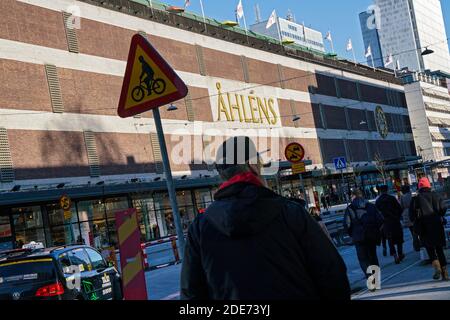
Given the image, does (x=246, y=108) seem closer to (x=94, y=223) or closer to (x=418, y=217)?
(x=94, y=223)

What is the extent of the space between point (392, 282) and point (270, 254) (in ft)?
30.3

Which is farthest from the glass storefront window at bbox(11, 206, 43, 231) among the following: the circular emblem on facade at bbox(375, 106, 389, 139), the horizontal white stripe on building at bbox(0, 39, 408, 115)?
the circular emblem on facade at bbox(375, 106, 389, 139)

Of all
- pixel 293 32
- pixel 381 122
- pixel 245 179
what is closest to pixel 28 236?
pixel 245 179

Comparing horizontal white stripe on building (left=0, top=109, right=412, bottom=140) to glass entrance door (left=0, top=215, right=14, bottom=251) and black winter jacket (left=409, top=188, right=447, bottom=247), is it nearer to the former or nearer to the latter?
glass entrance door (left=0, top=215, right=14, bottom=251)

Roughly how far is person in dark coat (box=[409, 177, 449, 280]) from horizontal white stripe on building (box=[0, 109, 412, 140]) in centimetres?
2854

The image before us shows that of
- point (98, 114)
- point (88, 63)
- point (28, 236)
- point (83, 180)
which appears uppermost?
point (88, 63)

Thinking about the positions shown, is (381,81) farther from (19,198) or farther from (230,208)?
(230,208)

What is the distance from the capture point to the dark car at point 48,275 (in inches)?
415

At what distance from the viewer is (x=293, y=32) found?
172375 millimetres

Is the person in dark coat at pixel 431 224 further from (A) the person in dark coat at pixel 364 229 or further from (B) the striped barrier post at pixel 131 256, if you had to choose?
(B) the striped barrier post at pixel 131 256

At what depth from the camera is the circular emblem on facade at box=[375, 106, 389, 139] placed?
272ft

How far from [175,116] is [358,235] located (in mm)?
36760
